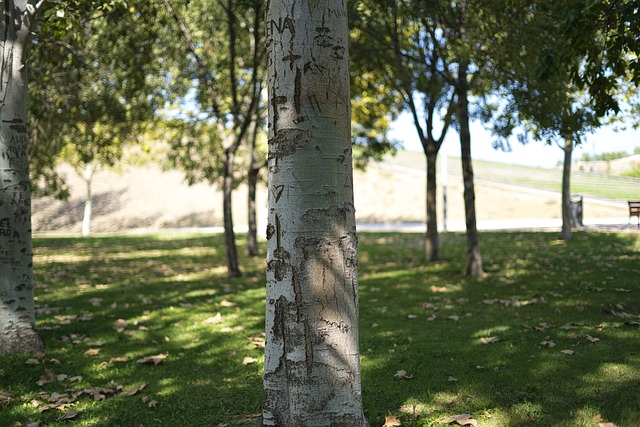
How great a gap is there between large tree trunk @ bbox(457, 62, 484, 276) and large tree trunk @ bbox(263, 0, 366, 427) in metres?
8.61

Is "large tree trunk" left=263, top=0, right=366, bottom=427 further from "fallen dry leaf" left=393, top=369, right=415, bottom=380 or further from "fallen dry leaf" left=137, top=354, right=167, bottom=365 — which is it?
"fallen dry leaf" left=137, top=354, right=167, bottom=365

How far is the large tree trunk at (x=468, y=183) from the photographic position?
11.5 meters

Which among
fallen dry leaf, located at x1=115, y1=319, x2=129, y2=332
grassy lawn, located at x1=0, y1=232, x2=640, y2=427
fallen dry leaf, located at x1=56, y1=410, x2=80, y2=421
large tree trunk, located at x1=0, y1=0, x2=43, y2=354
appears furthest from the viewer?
fallen dry leaf, located at x1=115, y1=319, x2=129, y2=332

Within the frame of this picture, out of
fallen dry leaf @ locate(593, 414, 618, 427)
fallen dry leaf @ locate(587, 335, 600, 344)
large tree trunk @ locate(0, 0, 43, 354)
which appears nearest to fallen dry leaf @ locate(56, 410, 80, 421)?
large tree trunk @ locate(0, 0, 43, 354)

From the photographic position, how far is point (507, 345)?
5797 millimetres

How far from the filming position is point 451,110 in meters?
14.2

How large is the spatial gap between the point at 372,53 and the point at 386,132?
4735mm

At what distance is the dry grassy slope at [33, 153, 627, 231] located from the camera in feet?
128

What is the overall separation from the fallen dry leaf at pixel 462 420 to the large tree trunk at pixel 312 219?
0.92 meters

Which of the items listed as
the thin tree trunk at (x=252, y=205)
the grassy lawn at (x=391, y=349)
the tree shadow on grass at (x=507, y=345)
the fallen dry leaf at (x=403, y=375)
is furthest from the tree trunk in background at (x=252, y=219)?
the fallen dry leaf at (x=403, y=375)

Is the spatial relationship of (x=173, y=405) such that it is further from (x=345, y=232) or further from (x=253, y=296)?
(x=253, y=296)

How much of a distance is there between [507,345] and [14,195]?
17.2 feet

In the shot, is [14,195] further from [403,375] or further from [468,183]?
[468,183]

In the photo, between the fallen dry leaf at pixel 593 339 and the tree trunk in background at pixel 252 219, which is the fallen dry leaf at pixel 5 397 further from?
the tree trunk in background at pixel 252 219
